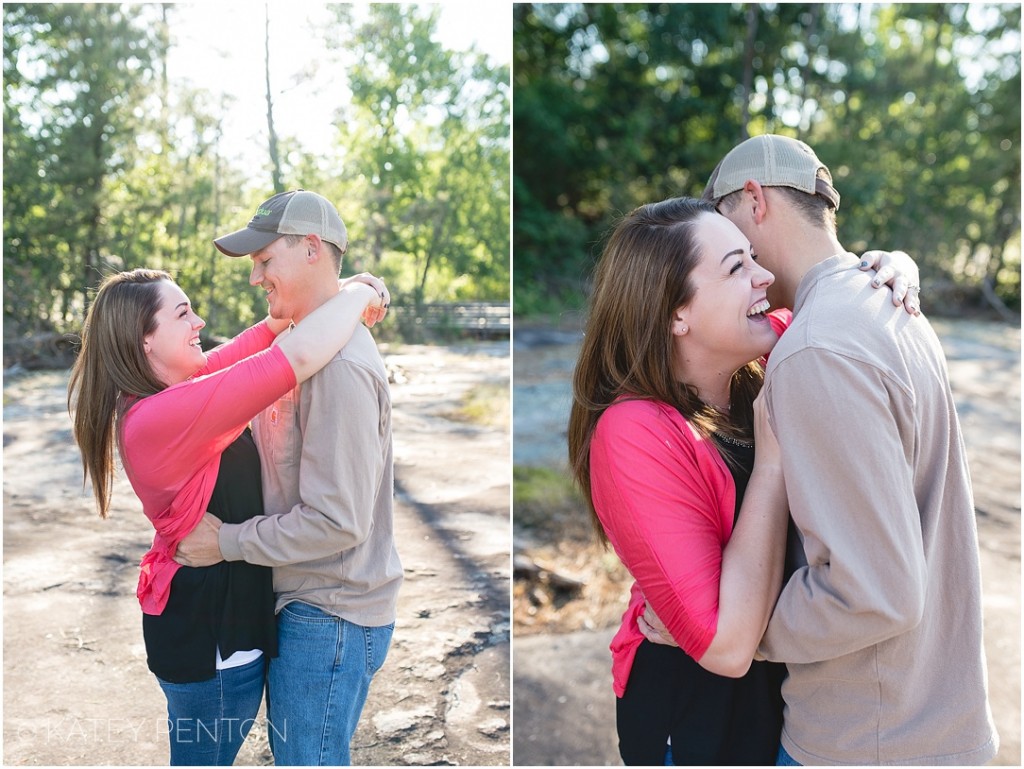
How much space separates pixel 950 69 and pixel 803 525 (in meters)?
13.3

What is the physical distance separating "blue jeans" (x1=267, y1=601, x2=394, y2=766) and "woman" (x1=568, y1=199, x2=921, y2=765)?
0.53 m

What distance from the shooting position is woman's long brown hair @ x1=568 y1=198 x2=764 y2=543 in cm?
136

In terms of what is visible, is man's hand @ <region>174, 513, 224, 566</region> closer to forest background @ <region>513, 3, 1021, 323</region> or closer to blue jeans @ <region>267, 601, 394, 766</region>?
blue jeans @ <region>267, 601, 394, 766</region>

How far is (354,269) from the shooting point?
3617 millimetres

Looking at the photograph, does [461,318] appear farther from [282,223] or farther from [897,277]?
[897,277]

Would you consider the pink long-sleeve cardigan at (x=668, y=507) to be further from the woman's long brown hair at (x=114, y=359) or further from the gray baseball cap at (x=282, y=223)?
the woman's long brown hair at (x=114, y=359)

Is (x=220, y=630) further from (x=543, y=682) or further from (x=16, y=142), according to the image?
(x=16, y=142)

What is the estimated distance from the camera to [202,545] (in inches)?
63.6

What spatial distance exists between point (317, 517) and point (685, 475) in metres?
0.67

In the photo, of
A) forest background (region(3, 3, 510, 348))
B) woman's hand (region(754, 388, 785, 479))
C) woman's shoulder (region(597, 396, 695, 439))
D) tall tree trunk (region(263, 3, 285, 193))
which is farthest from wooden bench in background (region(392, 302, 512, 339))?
woman's hand (region(754, 388, 785, 479))

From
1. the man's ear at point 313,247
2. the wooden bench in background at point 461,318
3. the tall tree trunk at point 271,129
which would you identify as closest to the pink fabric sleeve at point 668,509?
the man's ear at point 313,247

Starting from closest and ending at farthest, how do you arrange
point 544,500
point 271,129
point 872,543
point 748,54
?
point 872,543, point 271,129, point 544,500, point 748,54

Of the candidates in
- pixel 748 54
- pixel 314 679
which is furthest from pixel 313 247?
pixel 748 54

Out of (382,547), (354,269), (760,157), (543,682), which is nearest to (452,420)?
(354,269)
